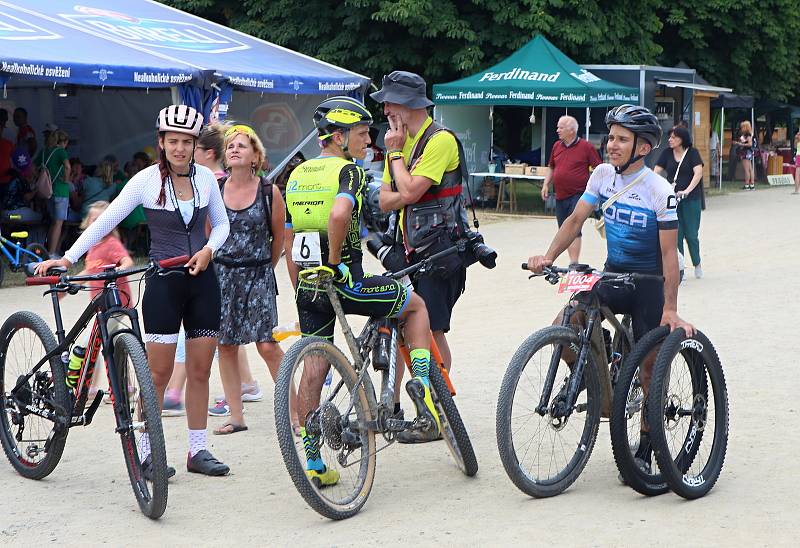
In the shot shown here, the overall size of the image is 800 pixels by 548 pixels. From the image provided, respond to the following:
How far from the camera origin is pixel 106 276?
529 cm

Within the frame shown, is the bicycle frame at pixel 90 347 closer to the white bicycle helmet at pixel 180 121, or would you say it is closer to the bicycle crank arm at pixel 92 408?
the bicycle crank arm at pixel 92 408

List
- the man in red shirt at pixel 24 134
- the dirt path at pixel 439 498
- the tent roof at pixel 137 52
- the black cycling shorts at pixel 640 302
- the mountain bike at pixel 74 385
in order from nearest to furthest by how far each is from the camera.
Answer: the dirt path at pixel 439 498 → the mountain bike at pixel 74 385 → the black cycling shorts at pixel 640 302 → the tent roof at pixel 137 52 → the man in red shirt at pixel 24 134

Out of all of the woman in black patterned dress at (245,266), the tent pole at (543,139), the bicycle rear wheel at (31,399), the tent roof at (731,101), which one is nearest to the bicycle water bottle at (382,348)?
the woman in black patterned dress at (245,266)

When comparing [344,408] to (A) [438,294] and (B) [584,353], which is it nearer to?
(B) [584,353]

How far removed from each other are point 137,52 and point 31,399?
9839 millimetres

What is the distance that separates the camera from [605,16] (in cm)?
2773

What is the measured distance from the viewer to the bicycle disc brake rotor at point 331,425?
516 cm

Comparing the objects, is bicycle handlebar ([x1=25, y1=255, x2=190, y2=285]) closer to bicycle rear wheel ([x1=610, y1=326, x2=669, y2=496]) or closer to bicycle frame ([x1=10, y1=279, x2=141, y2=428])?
bicycle frame ([x1=10, y1=279, x2=141, y2=428])

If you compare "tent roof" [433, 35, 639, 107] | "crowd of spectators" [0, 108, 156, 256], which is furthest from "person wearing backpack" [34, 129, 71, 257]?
"tent roof" [433, 35, 639, 107]

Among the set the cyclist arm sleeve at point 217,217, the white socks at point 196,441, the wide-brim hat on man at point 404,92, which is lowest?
the white socks at point 196,441

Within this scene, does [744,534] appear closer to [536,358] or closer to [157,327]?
[536,358]

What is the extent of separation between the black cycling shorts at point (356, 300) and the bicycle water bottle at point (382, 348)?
79mm

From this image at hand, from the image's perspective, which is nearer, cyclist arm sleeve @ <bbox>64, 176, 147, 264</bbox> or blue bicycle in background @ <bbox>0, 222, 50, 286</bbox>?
cyclist arm sleeve @ <bbox>64, 176, 147, 264</bbox>

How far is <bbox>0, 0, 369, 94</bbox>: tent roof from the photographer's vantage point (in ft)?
44.2
